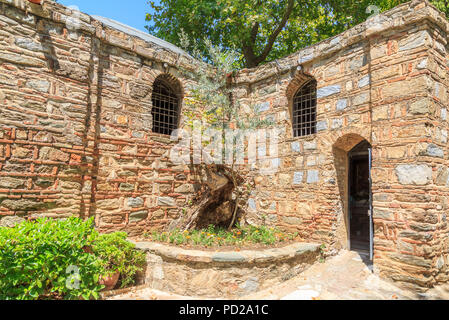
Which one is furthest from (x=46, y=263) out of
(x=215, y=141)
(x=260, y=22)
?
(x=260, y=22)

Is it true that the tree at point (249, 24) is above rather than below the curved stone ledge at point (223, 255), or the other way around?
above

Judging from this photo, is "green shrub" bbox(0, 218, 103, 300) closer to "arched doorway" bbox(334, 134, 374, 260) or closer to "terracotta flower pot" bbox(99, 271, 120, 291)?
"terracotta flower pot" bbox(99, 271, 120, 291)

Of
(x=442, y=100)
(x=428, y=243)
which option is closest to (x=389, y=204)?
(x=428, y=243)

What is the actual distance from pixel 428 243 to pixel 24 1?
277 inches

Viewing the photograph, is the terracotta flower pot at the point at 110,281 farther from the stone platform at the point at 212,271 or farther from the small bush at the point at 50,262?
the stone platform at the point at 212,271

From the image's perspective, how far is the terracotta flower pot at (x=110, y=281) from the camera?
395cm

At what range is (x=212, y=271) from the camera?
4.12 meters

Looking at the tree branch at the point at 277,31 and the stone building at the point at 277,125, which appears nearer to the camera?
the stone building at the point at 277,125

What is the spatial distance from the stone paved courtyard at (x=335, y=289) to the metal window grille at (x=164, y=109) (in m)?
→ 3.45

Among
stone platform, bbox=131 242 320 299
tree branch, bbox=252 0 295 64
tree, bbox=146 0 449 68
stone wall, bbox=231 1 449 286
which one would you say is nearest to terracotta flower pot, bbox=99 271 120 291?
stone platform, bbox=131 242 320 299

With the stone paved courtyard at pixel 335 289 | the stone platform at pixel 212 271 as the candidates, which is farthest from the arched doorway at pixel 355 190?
the stone platform at pixel 212 271

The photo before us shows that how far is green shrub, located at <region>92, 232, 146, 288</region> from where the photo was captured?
3.96 meters

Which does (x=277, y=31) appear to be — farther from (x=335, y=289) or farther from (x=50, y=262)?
(x=50, y=262)

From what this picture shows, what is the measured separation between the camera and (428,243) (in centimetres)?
393
